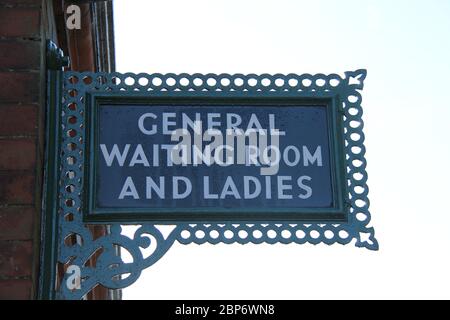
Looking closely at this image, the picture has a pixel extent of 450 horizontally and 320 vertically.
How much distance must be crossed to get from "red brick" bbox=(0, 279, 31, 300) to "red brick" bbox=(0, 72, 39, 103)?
694 millimetres

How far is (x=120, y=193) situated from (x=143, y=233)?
17 cm

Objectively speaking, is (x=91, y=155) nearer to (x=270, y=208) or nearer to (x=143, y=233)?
(x=143, y=233)

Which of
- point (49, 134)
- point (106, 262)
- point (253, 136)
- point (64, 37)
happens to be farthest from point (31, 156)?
point (64, 37)

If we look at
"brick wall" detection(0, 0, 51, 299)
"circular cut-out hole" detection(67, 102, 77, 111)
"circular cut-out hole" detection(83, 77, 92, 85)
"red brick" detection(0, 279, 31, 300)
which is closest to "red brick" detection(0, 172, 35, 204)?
"brick wall" detection(0, 0, 51, 299)

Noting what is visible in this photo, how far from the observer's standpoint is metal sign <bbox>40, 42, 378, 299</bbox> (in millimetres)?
Result: 3986

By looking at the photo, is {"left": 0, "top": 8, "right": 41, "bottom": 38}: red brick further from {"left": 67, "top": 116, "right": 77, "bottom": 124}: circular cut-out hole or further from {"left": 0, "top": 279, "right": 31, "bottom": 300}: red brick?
{"left": 0, "top": 279, "right": 31, "bottom": 300}: red brick

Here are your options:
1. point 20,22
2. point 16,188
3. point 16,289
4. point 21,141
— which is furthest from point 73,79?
point 16,289

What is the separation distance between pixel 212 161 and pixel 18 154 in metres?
0.72

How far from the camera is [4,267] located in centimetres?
376

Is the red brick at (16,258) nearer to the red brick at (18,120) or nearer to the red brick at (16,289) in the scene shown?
the red brick at (16,289)
